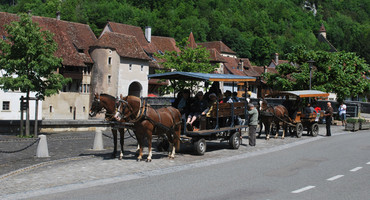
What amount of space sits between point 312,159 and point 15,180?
9.78m

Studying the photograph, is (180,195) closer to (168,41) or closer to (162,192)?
(162,192)

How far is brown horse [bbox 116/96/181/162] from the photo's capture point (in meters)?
14.5

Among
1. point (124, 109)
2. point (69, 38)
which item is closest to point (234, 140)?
point (124, 109)

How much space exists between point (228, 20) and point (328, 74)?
360ft

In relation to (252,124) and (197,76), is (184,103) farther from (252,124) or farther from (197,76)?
(252,124)

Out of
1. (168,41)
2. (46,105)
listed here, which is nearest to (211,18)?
(168,41)

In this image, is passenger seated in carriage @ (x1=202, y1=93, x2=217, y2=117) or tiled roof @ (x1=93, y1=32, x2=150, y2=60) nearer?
passenger seated in carriage @ (x1=202, y1=93, x2=217, y2=117)

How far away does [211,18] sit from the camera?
142625mm

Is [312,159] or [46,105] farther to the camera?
[46,105]

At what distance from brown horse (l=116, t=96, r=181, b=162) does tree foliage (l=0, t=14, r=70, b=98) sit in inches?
573

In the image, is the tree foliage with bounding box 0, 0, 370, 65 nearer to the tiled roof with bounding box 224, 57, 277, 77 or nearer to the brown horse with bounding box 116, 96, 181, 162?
the tiled roof with bounding box 224, 57, 277, 77

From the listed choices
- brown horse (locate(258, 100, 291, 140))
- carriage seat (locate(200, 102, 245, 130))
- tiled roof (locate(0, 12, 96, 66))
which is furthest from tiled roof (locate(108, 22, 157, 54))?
carriage seat (locate(200, 102, 245, 130))

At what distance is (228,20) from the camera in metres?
148

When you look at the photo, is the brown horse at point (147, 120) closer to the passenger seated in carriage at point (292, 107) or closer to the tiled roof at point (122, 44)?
the passenger seated in carriage at point (292, 107)
